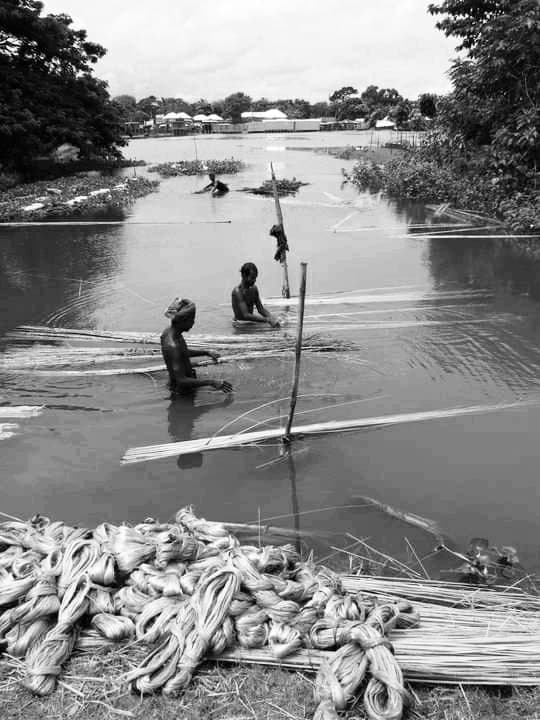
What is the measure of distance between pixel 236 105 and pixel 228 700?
102539 mm

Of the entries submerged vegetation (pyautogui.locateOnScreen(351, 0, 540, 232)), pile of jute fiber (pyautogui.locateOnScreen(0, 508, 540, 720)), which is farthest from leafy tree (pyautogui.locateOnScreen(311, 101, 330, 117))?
pile of jute fiber (pyautogui.locateOnScreen(0, 508, 540, 720))

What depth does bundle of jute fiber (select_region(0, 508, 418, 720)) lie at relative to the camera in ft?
8.20

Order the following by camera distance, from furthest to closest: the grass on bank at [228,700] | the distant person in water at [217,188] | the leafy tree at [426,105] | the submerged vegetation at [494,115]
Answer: the leafy tree at [426,105] → the distant person in water at [217,188] → the submerged vegetation at [494,115] → the grass on bank at [228,700]

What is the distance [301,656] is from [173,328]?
3.38 m

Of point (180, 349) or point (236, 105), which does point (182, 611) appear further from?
point (236, 105)

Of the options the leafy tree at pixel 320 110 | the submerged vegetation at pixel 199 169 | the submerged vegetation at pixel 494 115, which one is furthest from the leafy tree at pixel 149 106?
the submerged vegetation at pixel 494 115

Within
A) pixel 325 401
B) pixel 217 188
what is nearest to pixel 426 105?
pixel 217 188

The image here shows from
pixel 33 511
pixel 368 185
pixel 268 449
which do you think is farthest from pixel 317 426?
pixel 368 185

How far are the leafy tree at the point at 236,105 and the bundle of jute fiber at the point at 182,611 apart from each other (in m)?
96.3

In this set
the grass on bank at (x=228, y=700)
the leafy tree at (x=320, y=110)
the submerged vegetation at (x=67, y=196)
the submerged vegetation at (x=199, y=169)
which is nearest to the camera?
the grass on bank at (x=228, y=700)

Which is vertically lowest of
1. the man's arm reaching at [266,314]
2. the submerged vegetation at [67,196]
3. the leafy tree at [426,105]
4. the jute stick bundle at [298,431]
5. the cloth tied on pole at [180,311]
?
the jute stick bundle at [298,431]

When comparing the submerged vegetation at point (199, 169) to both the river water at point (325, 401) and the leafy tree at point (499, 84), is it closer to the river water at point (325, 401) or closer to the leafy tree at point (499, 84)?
the leafy tree at point (499, 84)

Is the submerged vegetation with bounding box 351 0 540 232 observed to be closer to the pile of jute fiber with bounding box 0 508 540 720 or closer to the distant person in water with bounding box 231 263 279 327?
the distant person in water with bounding box 231 263 279 327

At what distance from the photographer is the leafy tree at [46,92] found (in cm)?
2145
